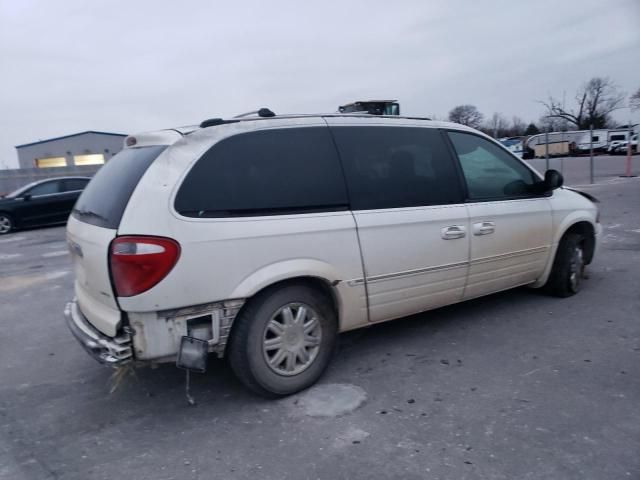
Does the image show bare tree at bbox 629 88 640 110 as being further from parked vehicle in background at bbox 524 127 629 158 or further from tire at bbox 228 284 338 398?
tire at bbox 228 284 338 398

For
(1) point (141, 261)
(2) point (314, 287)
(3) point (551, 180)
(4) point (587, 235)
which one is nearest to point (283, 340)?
(2) point (314, 287)

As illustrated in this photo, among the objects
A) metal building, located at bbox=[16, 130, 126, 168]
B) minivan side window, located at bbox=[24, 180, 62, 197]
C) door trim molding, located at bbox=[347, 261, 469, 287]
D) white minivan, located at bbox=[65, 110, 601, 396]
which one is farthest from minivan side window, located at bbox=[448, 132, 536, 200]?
metal building, located at bbox=[16, 130, 126, 168]

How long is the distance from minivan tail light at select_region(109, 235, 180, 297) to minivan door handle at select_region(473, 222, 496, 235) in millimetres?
2469

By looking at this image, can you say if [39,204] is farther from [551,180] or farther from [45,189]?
[551,180]

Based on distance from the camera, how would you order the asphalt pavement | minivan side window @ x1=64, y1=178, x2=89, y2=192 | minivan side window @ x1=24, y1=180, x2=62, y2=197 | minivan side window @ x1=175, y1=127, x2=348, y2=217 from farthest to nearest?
minivan side window @ x1=64, y1=178, x2=89, y2=192 → minivan side window @ x1=24, y1=180, x2=62, y2=197 → minivan side window @ x1=175, y1=127, x2=348, y2=217 → the asphalt pavement

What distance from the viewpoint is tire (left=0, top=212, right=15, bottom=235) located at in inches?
550

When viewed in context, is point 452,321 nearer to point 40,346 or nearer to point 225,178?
point 225,178

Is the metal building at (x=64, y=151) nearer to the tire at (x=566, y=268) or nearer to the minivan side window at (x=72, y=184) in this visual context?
the minivan side window at (x=72, y=184)

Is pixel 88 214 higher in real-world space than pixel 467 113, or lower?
lower

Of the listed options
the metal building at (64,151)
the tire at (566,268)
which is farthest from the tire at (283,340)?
the metal building at (64,151)

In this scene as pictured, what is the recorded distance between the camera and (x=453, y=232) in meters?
3.98

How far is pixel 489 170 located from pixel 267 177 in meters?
2.20

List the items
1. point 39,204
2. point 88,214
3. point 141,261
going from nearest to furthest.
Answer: point 141,261 < point 88,214 < point 39,204

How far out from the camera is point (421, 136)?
4113mm
